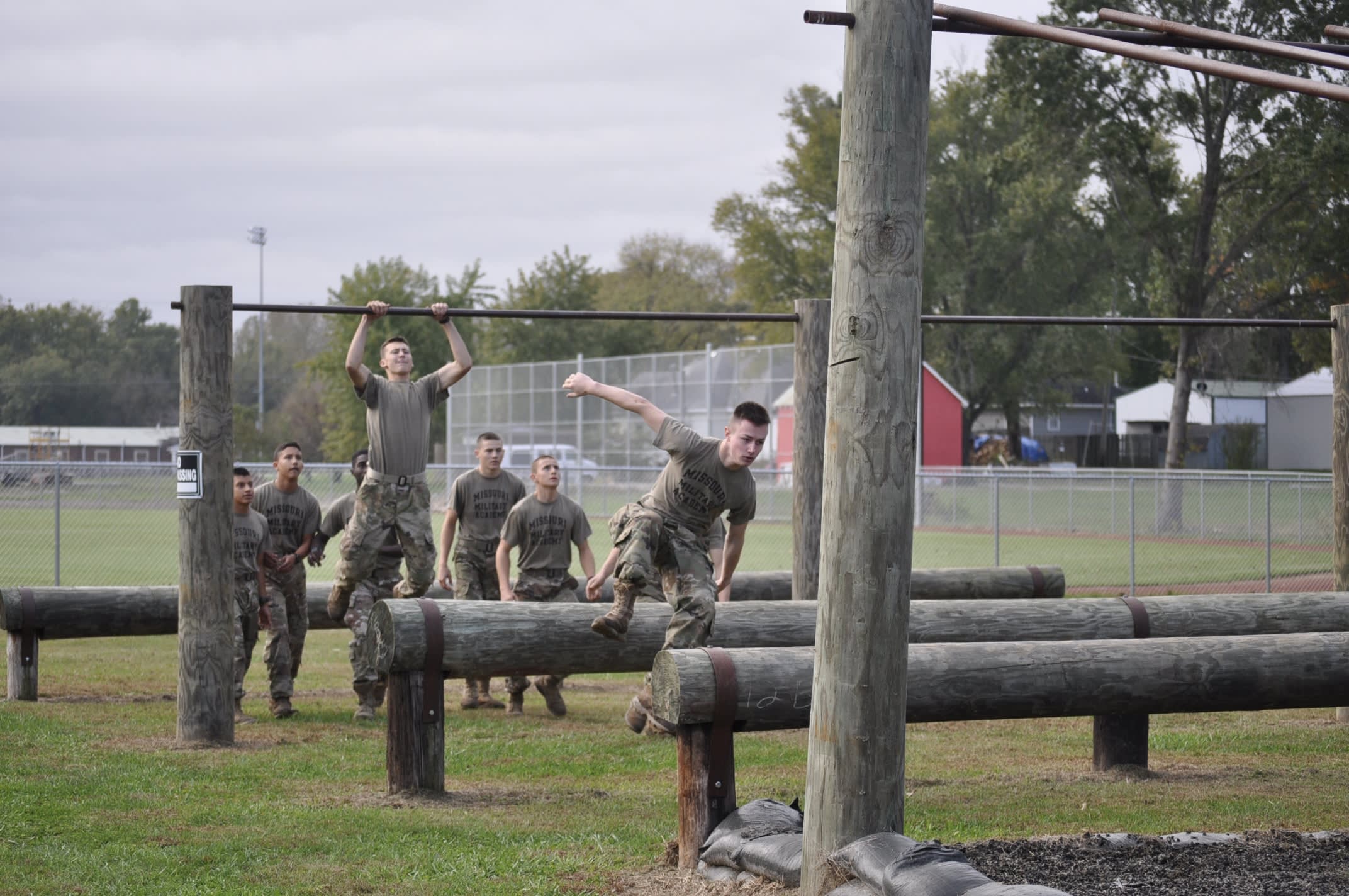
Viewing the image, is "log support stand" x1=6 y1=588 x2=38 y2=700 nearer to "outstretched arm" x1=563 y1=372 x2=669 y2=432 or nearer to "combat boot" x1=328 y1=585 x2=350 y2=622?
"combat boot" x1=328 y1=585 x2=350 y2=622

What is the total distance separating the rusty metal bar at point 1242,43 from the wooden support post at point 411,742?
4.33m

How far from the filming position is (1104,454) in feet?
180

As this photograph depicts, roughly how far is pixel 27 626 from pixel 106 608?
565mm

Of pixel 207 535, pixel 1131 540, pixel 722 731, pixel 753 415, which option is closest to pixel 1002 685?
pixel 722 731

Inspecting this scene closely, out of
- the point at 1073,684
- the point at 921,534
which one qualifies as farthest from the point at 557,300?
the point at 1073,684

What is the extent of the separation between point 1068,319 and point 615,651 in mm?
3605

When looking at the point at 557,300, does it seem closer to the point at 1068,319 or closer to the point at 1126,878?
the point at 1068,319

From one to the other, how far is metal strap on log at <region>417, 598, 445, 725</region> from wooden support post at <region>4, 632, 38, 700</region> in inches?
194

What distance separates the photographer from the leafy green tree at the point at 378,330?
5078 centimetres

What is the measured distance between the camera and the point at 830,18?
448cm

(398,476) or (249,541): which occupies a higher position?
(398,476)

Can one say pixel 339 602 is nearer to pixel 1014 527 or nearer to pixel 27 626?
Answer: pixel 27 626

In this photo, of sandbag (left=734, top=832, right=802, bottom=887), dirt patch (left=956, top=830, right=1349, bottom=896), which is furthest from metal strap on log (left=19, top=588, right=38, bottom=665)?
dirt patch (left=956, top=830, right=1349, bottom=896)

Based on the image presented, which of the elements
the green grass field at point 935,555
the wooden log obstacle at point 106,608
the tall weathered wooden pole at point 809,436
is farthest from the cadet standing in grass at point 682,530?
the green grass field at point 935,555
